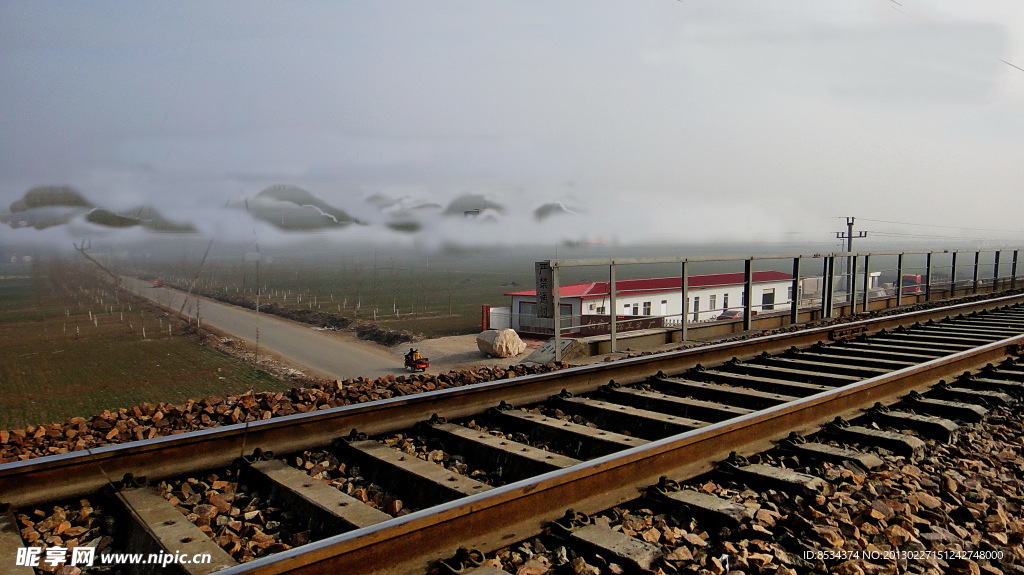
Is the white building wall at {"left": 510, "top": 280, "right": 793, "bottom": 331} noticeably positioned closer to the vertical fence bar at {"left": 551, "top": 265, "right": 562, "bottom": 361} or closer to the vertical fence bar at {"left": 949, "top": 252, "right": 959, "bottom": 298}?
the vertical fence bar at {"left": 949, "top": 252, "right": 959, "bottom": 298}

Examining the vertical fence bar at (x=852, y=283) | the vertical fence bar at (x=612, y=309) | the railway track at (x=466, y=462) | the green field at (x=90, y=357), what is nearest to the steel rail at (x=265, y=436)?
the railway track at (x=466, y=462)

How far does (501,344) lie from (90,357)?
14917 millimetres

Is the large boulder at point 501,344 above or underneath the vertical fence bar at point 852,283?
underneath

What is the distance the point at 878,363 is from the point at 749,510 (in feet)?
16.9

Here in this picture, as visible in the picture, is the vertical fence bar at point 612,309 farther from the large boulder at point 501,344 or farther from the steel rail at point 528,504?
the large boulder at point 501,344

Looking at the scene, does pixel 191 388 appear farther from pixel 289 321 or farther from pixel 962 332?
pixel 289 321

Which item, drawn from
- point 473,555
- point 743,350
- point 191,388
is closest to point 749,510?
point 473,555

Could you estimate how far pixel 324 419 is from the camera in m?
4.37

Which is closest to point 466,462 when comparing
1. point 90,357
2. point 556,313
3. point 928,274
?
point 556,313

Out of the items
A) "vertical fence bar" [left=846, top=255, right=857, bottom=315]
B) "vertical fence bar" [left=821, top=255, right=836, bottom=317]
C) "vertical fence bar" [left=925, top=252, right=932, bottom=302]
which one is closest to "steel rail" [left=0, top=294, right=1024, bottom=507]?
"vertical fence bar" [left=821, top=255, right=836, bottom=317]

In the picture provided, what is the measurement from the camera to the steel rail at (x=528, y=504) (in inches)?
95.2

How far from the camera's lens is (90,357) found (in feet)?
76.2

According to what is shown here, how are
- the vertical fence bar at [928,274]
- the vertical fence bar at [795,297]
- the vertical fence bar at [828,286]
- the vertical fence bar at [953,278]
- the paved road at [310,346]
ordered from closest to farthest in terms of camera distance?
the vertical fence bar at [795,297] → the vertical fence bar at [828,286] → the vertical fence bar at [928,274] → the vertical fence bar at [953,278] → the paved road at [310,346]

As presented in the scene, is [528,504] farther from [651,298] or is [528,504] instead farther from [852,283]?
[651,298]
